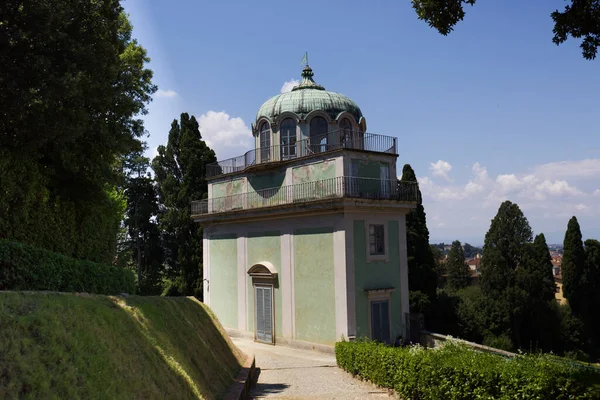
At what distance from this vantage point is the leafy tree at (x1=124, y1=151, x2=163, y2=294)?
4816 cm

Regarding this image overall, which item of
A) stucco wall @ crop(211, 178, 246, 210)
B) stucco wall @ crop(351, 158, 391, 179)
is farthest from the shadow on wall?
stucco wall @ crop(351, 158, 391, 179)

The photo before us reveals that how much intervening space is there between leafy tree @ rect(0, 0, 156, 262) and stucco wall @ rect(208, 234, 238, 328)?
11132 millimetres

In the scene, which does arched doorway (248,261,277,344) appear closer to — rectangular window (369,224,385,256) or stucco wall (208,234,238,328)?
stucco wall (208,234,238,328)

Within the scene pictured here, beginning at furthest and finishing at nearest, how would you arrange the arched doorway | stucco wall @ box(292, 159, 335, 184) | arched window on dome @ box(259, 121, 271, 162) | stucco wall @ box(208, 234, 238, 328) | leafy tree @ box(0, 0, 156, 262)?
1. stucco wall @ box(208, 234, 238, 328)
2. arched window on dome @ box(259, 121, 271, 162)
3. the arched doorway
4. stucco wall @ box(292, 159, 335, 184)
5. leafy tree @ box(0, 0, 156, 262)

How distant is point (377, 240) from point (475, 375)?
508 inches

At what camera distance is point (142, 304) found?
36.6 ft

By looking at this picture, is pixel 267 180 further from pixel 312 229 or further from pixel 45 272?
pixel 45 272

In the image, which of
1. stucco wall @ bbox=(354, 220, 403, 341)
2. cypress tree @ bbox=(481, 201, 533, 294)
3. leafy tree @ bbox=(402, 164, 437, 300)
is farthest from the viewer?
cypress tree @ bbox=(481, 201, 533, 294)

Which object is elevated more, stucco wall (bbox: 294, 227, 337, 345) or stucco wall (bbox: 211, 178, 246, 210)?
stucco wall (bbox: 211, 178, 246, 210)

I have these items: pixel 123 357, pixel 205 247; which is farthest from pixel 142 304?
pixel 205 247

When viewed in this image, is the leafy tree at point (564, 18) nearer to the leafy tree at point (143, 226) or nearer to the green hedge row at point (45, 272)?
the green hedge row at point (45, 272)

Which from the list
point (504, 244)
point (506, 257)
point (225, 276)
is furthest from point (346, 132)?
point (506, 257)

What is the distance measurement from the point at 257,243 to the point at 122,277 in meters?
12.9

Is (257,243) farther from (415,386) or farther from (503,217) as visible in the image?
(503,217)
